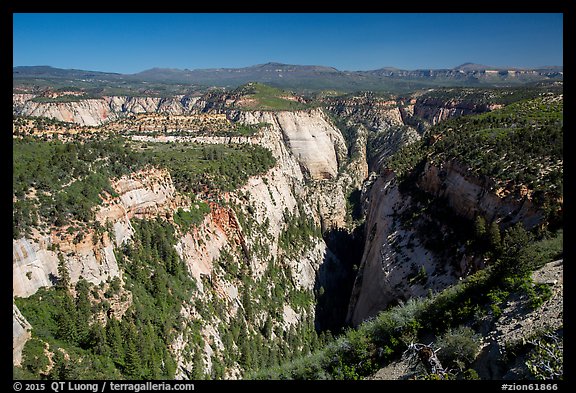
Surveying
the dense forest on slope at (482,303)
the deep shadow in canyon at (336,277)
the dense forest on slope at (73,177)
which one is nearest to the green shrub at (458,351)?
the dense forest on slope at (482,303)

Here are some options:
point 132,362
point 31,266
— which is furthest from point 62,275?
point 132,362

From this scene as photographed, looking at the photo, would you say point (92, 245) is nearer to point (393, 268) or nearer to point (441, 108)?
point (393, 268)

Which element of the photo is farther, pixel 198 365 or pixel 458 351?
pixel 198 365

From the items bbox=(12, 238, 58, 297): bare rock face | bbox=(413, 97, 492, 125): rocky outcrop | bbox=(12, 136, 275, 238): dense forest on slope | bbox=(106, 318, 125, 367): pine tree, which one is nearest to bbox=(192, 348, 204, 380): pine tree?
bbox=(106, 318, 125, 367): pine tree

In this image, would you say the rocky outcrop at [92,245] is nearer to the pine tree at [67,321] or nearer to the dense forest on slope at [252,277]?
the dense forest on slope at [252,277]

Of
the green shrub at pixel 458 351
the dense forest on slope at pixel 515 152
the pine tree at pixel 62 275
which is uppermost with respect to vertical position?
the dense forest on slope at pixel 515 152

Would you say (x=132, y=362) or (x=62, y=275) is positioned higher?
(x=62, y=275)

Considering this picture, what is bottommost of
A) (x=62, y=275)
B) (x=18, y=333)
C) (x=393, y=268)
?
(x=393, y=268)

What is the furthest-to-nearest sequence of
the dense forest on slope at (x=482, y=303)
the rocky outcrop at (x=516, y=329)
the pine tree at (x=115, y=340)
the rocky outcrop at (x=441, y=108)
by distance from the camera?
the rocky outcrop at (x=441, y=108) → the pine tree at (x=115, y=340) → the dense forest on slope at (x=482, y=303) → the rocky outcrop at (x=516, y=329)

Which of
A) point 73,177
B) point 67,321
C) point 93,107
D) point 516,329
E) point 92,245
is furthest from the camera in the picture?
point 93,107

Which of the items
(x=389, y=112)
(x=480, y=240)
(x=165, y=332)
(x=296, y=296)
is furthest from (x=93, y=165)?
(x=389, y=112)
